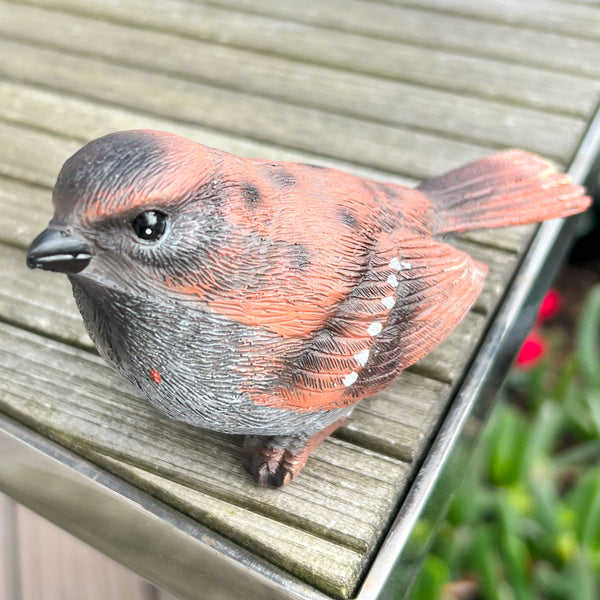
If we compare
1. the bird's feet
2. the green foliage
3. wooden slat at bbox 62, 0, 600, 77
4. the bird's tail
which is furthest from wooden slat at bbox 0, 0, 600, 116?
the bird's feet

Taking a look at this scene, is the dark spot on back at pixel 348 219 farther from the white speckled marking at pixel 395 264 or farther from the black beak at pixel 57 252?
the black beak at pixel 57 252

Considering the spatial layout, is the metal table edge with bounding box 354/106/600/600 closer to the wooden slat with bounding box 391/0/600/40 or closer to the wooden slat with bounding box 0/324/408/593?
the wooden slat with bounding box 0/324/408/593

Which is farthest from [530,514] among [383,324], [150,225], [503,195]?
[150,225]

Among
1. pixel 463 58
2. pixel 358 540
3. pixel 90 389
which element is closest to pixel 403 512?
pixel 358 540

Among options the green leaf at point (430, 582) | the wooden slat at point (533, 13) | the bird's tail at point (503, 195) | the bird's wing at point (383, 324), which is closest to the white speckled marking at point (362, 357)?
the bird's wing at point (383, 324)

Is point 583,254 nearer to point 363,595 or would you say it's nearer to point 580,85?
point 580,85

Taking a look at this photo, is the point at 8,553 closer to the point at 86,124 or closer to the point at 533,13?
the point at 86,124

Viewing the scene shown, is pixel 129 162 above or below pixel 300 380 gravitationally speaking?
above

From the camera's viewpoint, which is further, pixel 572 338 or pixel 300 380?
pixel 572 338
